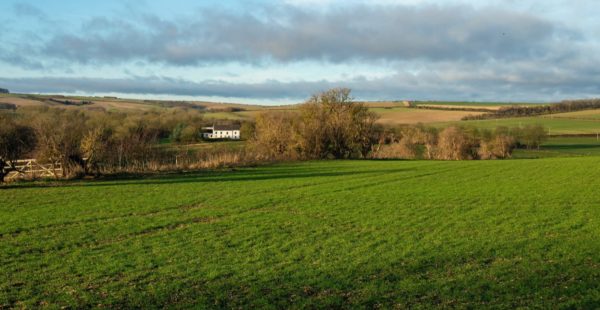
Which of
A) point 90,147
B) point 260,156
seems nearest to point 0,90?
point 260,156

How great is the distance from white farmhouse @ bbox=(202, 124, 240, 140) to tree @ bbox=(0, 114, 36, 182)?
3670cm

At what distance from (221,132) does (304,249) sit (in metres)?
76.6

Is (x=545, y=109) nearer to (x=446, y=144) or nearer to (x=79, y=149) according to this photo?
(x=446, y=144)

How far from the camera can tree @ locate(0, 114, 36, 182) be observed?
30091 millimetres

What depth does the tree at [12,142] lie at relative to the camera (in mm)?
30091

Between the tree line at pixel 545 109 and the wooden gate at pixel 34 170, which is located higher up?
the tree line at pixel 545 109

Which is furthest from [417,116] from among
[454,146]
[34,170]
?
[34,170]

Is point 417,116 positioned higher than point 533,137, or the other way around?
point 417,116

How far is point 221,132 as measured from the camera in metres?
87.1

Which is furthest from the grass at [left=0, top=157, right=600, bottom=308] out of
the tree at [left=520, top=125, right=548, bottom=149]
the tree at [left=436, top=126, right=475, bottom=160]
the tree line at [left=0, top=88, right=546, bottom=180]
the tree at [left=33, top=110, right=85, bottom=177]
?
the tree at [left=520, top=125, right=548, bottom=149]

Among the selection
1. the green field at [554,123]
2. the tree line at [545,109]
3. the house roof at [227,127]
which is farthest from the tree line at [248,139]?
the tree line at [545,109]

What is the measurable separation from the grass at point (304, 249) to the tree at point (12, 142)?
8178mm

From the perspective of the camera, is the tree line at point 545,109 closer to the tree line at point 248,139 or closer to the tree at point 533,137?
the tree at point 533,137

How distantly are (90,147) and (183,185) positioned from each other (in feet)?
27.6
